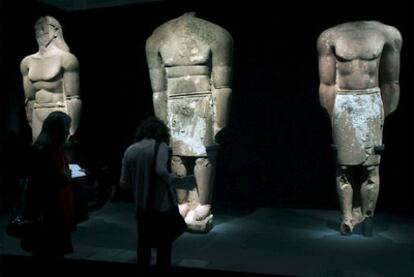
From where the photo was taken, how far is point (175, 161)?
546 centimetres

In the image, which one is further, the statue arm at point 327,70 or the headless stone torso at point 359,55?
the statue arm at point 327,70

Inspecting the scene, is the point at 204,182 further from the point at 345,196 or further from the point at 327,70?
the point at 327,70

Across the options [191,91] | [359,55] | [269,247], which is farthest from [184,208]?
[359,55]

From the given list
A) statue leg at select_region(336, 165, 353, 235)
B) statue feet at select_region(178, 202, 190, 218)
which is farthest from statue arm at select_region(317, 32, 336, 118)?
statue feet at select_region(178, 202, 190, 218)

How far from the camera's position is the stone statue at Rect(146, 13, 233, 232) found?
531cm

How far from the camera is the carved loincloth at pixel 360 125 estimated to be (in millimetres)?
4891

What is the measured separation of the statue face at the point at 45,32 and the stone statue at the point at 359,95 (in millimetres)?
3375

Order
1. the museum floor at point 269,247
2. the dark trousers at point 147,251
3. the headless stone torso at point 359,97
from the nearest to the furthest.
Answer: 1. the dark trousers at point 147,251
2. the museum floor at point 269,247
3. the headless stone torso at point 359,97

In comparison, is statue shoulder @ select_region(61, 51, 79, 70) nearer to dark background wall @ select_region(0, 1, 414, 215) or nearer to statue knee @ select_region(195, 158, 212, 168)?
dark background wall @ select_region(0, 1, 414, 215)

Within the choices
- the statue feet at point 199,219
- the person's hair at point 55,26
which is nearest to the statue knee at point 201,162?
the statue feet at point 199,219

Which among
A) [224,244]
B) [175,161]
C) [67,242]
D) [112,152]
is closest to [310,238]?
[224,244]

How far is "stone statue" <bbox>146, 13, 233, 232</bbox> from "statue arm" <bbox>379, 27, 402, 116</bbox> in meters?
1.67

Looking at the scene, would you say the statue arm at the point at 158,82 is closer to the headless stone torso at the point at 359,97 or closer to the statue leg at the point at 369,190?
the headless stone torso at the point at 359,97

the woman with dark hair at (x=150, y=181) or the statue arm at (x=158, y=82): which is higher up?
the statue arm at (x=158, y=82)
